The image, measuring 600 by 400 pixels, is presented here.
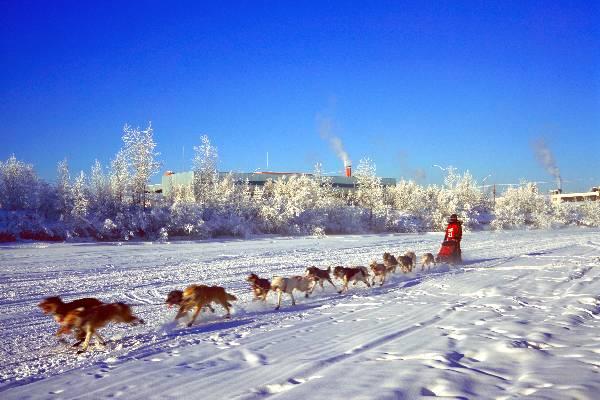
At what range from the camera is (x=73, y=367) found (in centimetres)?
497

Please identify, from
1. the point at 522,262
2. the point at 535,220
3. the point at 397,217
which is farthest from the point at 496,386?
the point at 535,220

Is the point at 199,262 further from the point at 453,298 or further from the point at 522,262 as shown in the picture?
the point at 522,262

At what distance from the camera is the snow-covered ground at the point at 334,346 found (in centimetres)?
415

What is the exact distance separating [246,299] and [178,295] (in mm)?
2185

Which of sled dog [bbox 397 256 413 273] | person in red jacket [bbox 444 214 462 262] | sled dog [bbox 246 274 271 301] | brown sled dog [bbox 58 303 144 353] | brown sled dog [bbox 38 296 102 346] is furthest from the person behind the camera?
person in red jacket [bbox 444 214 462 262]

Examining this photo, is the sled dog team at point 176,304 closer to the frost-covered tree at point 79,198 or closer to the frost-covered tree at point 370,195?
the frost-covered tree at point 79,198

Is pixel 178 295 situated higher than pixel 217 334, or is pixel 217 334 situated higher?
pixel 178 295

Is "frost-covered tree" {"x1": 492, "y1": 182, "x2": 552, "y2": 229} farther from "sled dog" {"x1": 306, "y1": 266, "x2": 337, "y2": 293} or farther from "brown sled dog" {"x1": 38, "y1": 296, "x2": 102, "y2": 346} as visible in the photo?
"brown sled dog" {"x1": 38, "y1": 296, "x2": 102, "y2": 346}

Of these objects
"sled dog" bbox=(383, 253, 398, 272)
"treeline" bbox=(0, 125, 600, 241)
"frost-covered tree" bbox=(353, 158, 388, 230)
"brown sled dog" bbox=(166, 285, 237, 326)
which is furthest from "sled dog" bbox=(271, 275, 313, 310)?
"frost-covered tree" bbox=(353, 158, 388, 230)

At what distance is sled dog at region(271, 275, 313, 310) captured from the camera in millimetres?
8492

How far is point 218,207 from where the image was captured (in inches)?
1478

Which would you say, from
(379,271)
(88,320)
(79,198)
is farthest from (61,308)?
(79,198)

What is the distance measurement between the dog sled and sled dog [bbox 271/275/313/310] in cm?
743

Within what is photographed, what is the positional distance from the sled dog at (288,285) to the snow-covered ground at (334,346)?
28cm
